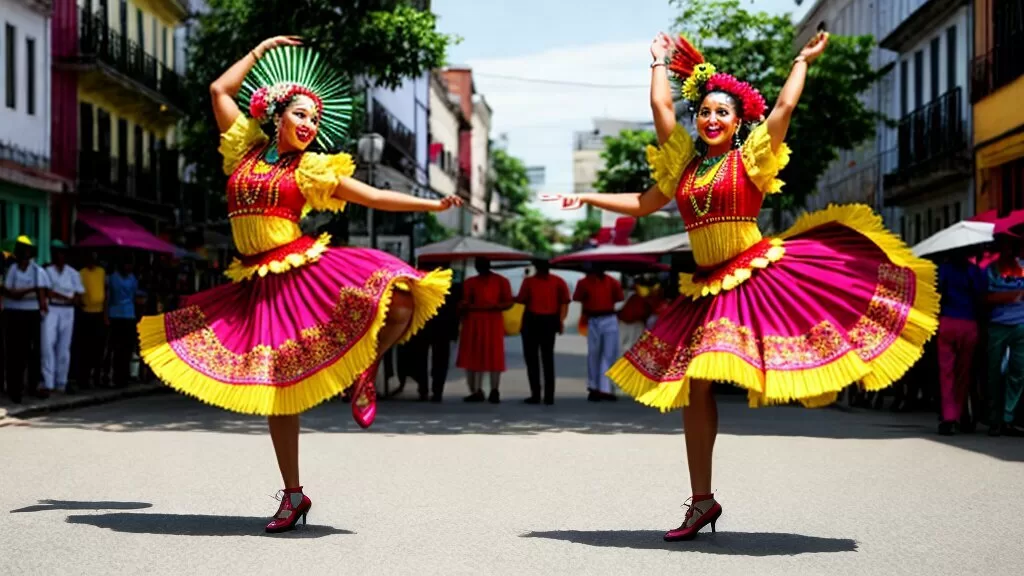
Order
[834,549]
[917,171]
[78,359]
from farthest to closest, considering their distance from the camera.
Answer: [917,171] < [78,359] < [834,549]

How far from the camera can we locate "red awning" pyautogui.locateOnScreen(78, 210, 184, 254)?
3136cm

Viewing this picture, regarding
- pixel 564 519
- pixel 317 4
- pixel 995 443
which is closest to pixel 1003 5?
pixel 317 4

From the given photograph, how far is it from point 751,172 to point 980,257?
8.92 m

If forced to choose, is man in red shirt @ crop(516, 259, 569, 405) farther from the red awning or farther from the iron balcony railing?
the iron balcony railing

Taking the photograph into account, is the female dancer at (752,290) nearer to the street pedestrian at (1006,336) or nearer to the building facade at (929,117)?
the street pedestrian at (1006,336)

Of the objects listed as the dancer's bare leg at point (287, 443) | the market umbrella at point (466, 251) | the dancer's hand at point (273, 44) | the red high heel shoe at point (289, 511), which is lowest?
the red high heel shoe at point (289, 511)

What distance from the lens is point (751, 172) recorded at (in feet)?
26.3

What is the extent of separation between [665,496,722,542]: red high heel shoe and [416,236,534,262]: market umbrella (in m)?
14.4

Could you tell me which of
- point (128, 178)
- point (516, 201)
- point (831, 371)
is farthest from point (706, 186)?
point (516, 201)

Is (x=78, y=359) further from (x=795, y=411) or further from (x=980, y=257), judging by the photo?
(x=980, y=257)

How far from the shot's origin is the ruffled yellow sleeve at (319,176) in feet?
28.0

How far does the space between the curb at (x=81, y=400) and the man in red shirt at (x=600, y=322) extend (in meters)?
5.81

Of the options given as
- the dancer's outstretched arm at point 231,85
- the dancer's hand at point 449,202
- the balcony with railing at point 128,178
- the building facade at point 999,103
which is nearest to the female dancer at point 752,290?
the dancer's hand at point 449,202

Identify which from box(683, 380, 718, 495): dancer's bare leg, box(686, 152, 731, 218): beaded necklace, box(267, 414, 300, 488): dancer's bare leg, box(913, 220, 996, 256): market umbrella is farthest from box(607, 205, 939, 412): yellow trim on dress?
box(913, 220, 996, 256): market umbrella
